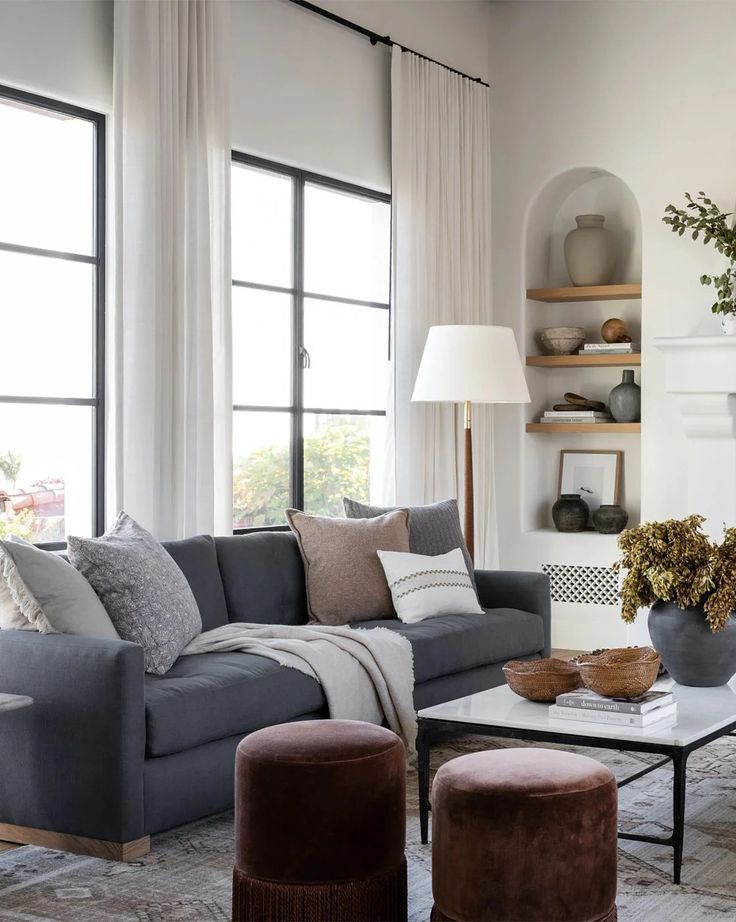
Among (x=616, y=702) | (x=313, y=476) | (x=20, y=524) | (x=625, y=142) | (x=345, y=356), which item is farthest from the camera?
(x=625, y=142)

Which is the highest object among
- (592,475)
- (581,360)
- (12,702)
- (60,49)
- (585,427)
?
(60,49)

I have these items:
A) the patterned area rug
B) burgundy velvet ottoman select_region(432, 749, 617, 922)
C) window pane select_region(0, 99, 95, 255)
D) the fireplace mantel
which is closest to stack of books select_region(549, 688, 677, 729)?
the patterned area rug

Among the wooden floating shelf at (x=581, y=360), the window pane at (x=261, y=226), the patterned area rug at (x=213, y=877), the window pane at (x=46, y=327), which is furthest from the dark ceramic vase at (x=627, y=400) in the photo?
the patterned area rug at (x=213, y=877)

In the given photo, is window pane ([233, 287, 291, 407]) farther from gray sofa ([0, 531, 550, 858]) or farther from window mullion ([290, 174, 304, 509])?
gray sofa ([0, 531, 550, 858])

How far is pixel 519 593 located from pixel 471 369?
1102 mm

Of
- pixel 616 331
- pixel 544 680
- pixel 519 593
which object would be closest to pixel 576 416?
pixel 616 331

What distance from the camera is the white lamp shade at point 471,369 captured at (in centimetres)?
584

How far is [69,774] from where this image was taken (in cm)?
Answer: 341

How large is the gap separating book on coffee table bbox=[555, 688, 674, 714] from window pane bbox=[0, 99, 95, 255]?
2625mm

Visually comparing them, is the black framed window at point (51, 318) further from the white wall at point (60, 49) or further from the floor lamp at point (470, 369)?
the floor lamp at point (470, 369)

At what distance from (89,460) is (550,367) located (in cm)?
335

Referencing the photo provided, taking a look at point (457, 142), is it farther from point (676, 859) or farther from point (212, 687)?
point (676, 859)

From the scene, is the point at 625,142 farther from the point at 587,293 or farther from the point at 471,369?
the point at 471,369

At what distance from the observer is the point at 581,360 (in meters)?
7.08
